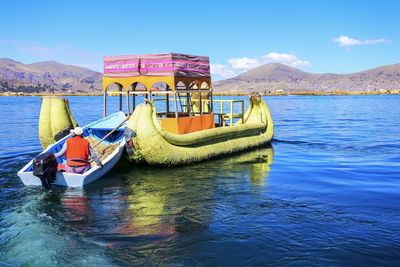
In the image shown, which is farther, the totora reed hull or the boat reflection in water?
the totora reed hull

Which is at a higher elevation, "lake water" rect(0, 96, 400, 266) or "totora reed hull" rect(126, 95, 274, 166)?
"totora reed hull" rect(126, 95, 274, 166)

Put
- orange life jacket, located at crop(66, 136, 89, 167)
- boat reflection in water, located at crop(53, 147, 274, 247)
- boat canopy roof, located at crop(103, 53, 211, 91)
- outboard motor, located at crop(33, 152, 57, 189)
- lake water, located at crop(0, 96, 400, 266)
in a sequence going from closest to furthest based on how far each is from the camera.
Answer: lake water, located at crop(0, 96, 400, 266) → boat reflection in water, located at crop(53, 147, 274, 247) → outboard motor, located at crop(33, 152, 57, 189) → orange life jacket, located at crop(66, 136, 89, 167) → boat canopy roof, located at crop(103, 53, 211, 91)

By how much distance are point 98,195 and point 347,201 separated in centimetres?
744

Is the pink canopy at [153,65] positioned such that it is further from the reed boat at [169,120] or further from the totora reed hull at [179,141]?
the totora reed hull at [179,141]

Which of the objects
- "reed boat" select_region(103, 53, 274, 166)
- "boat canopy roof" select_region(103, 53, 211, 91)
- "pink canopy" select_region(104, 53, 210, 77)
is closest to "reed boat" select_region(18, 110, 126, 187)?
"reed boat" select_region(103, 53, 274, 166)

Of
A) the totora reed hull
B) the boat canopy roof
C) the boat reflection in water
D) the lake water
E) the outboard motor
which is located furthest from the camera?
the boat canopy roof

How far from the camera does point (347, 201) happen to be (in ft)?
40.9

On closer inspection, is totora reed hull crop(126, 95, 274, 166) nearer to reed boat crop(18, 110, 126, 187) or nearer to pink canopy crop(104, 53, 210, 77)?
reed boat crop(18, 110, 126, 187)

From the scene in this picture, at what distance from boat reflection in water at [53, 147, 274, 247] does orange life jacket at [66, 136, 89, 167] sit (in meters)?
0.89

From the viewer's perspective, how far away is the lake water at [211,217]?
8531 mm

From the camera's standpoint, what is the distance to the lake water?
336 inches

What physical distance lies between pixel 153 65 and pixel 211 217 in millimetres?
8768

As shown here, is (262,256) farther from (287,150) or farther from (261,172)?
(287,150)

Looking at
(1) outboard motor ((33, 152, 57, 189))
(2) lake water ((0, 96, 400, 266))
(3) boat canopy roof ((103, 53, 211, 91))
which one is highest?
(3) boat canopy roof ((103, 53, 211, 91))
